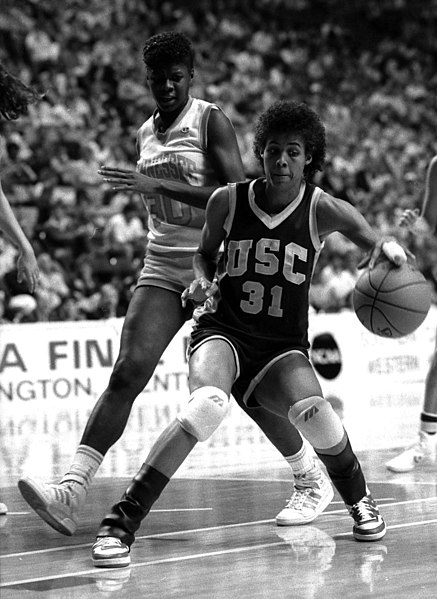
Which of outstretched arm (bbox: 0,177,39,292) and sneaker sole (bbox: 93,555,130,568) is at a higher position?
outstretched arm (bbox: 0,177,39,292)

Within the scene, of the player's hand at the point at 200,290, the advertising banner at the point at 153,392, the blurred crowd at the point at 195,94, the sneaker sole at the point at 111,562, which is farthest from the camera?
the blurred crowd at the point at 195,94

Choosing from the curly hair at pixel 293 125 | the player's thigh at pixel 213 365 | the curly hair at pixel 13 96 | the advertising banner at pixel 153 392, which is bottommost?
the advertising banner at pixel 153 392

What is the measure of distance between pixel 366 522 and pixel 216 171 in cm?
174

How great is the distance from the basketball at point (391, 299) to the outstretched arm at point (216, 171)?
811 millimetres

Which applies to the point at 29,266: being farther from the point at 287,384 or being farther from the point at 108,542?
the point at 108,542

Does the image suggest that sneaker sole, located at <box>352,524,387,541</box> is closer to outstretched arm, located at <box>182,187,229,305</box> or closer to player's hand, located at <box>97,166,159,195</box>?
outstretched arm, located at <box>182,187,229,305</box>

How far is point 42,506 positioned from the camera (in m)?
4.52

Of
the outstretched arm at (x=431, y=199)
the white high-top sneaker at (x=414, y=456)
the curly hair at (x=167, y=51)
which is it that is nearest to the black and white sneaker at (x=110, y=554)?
the curly hair at (x=167, y=51)

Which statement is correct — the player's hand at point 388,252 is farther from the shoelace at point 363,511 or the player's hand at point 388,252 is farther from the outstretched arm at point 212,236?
the shoelace at point 363,511

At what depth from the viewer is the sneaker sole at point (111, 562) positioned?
170 inches

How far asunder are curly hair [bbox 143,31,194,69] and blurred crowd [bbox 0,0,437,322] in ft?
26.6

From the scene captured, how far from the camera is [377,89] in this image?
72.4ft

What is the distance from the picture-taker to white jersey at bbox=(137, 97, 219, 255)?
5488 mm

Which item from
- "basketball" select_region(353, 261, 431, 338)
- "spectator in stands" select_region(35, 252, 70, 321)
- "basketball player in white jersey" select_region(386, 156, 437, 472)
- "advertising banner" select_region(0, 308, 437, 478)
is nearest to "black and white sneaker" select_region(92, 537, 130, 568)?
"basketball" select_region(353, 261, 431, 338)
